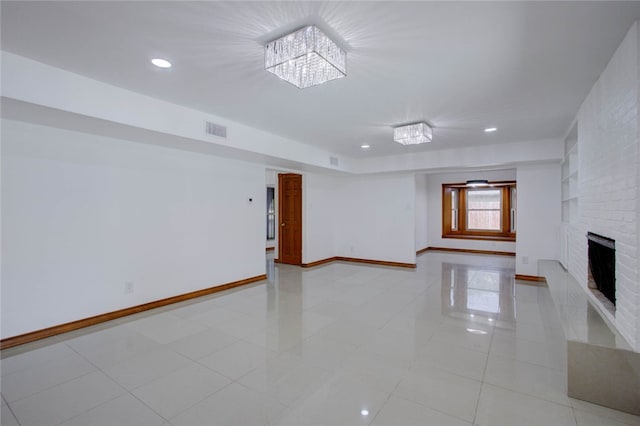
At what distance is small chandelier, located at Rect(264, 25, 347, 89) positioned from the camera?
6.70 ft

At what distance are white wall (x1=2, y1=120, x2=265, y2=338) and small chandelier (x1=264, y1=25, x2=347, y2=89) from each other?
272 centimetres

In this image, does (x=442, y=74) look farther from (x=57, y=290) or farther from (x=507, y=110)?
(x=57, y=290)

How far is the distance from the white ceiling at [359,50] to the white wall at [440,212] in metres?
5.81

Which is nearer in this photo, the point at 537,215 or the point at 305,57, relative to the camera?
the point at 305,57

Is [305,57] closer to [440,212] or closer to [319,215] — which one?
[319,215]

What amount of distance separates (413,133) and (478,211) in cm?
685

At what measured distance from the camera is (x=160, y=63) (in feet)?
8.41

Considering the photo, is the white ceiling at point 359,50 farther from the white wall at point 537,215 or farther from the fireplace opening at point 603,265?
the white wall at point 537,215

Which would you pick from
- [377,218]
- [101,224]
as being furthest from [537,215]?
[101,224]

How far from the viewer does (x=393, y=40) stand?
2.19 meters

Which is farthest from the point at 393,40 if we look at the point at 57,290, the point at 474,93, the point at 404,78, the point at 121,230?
the point at 57,290

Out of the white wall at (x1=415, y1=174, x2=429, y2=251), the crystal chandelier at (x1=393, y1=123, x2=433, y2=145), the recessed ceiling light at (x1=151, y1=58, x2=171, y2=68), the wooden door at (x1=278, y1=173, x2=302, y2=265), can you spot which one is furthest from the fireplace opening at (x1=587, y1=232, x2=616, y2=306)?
the white wall at (x1=415, y1=174, x2=429, y2=251)

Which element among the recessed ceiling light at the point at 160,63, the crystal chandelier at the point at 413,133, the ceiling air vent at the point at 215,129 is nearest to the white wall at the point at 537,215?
the crystal chandelier at the point at 413,133

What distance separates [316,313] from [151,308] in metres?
2.23
